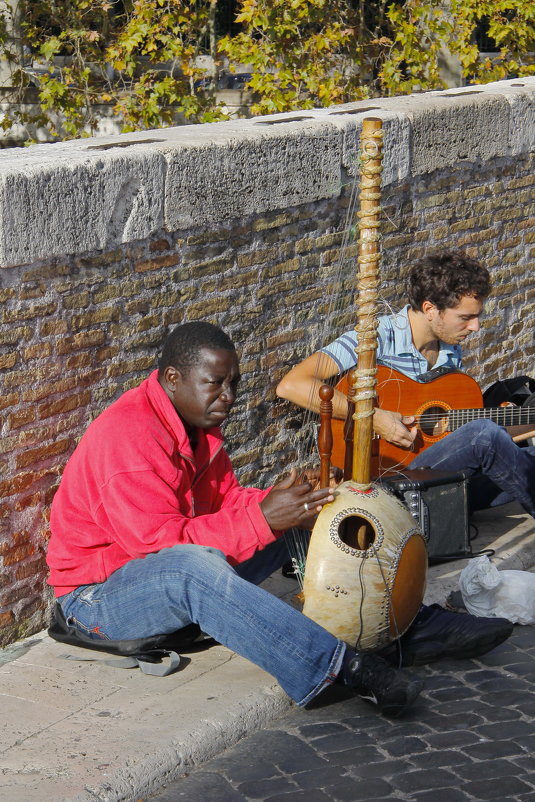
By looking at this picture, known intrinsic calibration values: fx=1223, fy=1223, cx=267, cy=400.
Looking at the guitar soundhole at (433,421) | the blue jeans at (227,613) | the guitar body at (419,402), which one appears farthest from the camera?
the guitar soundhole at (433,421)

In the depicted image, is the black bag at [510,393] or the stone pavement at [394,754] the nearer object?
the stone pavement at [394,754]

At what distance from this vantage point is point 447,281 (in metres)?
5.31

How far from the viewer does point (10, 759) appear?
3395 millimetres

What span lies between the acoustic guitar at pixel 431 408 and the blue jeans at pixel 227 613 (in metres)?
1.51

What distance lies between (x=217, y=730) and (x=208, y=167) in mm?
2237

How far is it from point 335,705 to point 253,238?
2107 millimetres

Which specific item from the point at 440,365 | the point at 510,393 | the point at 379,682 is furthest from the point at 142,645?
the point at 510,393

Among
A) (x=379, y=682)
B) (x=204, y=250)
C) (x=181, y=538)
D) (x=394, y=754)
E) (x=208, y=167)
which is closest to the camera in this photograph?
(x=394, y=754)

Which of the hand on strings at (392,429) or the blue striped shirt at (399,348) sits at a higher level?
the blue striped shirt at (399,348)

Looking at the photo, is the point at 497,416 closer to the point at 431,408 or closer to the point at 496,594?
the point at 431,408

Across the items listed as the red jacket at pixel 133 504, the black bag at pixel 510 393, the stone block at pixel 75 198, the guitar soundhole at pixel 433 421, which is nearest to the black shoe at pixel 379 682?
the red jacket at pixel 133 504

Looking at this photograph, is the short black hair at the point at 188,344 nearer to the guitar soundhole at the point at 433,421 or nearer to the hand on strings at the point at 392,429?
the hand on strings at the point at 392,429

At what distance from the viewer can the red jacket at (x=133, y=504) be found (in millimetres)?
3812

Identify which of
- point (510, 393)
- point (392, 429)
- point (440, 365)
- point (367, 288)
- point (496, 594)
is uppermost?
point (367, 288)
